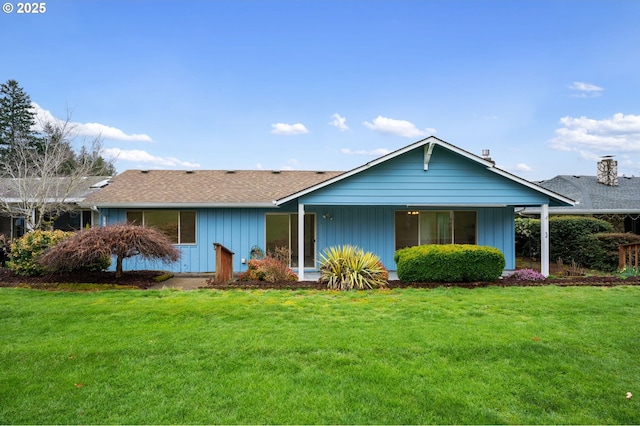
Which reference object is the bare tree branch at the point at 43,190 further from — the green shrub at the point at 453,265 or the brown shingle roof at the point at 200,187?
the green shrub at the point at 453,265

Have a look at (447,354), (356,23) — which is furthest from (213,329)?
(356,23)

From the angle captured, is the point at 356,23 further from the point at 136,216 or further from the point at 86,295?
the point at 86,295

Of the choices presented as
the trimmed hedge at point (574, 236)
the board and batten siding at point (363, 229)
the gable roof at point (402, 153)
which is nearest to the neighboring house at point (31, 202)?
the gable roof at point (402, 153)

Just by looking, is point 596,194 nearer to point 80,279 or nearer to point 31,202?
point 80,279

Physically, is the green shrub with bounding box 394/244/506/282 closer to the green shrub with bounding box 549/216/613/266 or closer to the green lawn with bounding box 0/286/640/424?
the green lawn with bounding box 0/286/640/424

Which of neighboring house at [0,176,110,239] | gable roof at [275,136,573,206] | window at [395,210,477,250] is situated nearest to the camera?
gable roof at [275,136,573,206]

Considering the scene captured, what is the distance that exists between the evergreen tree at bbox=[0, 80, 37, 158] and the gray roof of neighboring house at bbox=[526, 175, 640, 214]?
43.0 m

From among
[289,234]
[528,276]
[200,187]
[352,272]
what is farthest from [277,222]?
[528,276]

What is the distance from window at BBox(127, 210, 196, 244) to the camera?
13312 millimetres

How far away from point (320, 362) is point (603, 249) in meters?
13.8

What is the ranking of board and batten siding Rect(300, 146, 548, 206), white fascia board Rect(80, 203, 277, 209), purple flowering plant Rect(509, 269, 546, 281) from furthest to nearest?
white fascia board Rect(80, 203, 277, 209), board and batten siding Rect(300, 146, 548, 206), purple flowering plant Rect(509, 269, 546, 281)

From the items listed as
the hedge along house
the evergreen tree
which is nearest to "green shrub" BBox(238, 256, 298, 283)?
the hedge along house

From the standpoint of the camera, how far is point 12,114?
37406mm

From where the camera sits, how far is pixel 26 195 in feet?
44.1
